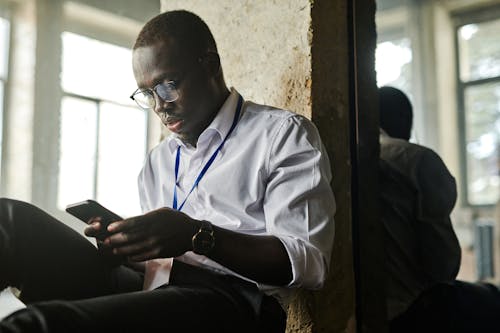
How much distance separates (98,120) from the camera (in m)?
2.48

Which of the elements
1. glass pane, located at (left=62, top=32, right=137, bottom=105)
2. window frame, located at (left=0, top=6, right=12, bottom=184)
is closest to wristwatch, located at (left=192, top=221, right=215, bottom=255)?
glass pane, located at (left=62, top=32, right=137, bottom=105)

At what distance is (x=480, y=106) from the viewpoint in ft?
6.06

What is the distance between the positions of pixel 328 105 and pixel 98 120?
1133mm

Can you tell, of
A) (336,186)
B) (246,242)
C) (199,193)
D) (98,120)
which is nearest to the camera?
(246,242)

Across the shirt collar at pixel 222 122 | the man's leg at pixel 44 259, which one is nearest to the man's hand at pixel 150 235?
the man's leg at pixel 44 259

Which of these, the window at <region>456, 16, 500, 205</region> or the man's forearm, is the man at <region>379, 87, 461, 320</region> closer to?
the window at <region>456, 16, 500, 205</region>

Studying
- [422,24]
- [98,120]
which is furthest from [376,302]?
[98,120]

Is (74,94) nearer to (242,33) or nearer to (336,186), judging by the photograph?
(242,33)

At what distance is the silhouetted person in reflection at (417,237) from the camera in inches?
76.2

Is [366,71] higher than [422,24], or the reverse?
[422,24]

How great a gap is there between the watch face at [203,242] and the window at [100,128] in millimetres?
1152

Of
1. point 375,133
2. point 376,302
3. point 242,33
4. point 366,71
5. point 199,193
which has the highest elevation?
point 242,33

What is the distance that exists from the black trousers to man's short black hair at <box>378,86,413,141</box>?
3.14 ft

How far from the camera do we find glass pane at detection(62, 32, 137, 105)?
8.04 feet
